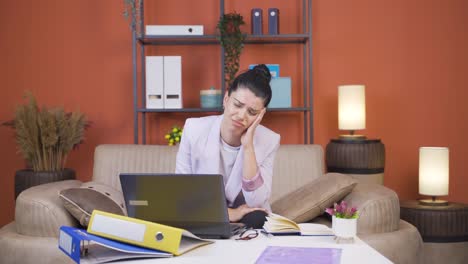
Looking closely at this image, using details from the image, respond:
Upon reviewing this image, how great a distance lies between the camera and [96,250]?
1.71m

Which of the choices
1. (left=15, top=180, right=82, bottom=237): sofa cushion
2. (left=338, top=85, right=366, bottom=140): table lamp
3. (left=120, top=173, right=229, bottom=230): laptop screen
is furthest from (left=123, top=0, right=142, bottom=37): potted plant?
(left=120, top=173, right=229, bottom=230): laptop screen

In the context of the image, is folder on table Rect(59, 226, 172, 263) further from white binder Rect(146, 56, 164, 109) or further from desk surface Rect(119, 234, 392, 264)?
white binder Rect(146, 56, 164, 109)

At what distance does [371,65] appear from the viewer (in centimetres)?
458

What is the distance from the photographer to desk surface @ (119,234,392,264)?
162cm

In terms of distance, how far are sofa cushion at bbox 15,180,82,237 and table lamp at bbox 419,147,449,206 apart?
217cm

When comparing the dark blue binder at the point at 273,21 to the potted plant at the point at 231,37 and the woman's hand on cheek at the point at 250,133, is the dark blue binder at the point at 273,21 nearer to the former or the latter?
the potted plant at the point at 231,37

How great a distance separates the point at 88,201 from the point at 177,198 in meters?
1.17

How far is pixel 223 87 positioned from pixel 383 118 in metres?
1.22

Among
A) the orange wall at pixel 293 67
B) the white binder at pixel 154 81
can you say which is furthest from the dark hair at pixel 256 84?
the orange wall at pixel 293 67

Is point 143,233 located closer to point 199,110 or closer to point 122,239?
point 122,239

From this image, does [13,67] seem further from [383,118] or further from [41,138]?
[383,118]

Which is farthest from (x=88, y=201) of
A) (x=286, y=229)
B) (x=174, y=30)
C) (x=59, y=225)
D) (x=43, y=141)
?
(x=174, y=30)

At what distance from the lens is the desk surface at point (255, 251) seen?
162 cm

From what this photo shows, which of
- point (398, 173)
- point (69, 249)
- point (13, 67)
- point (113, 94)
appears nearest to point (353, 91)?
point (398, 173)
